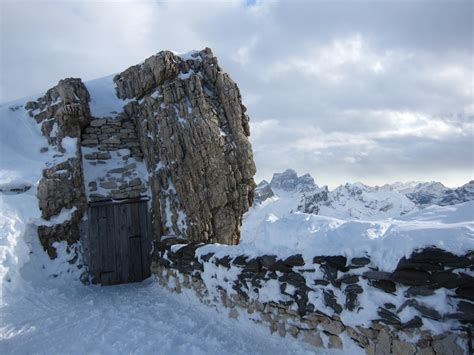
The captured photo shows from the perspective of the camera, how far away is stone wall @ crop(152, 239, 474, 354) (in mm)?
3602

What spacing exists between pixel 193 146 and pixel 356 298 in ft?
26.9

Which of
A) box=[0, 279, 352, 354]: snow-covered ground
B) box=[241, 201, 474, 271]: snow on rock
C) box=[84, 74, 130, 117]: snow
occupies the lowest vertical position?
box=[0, 279, 352, 354]: snow-covered ground

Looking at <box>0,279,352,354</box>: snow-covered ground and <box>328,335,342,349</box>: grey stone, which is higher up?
<box>328,335,342,349</box>: grey stone

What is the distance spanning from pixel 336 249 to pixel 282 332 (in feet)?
5.56

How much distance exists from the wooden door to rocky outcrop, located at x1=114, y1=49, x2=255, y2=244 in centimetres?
60

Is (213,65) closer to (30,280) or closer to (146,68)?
(146,68)

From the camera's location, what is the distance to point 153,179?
1180 cm

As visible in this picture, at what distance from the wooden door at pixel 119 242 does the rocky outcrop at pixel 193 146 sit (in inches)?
23.7

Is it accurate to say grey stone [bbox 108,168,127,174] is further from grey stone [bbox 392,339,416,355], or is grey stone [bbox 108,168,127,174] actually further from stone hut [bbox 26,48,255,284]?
grey stone [bbox 392,339,416,355]

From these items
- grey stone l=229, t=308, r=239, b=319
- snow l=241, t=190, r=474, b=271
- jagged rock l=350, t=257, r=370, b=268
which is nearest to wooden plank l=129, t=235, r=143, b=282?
grey stone l=229, t=308, r=239, b=319

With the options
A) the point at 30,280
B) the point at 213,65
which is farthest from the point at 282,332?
the point at 213,65

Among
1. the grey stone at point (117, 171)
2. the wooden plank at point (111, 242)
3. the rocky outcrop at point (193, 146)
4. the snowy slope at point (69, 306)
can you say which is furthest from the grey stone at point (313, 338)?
the grey stone at point (117, 171)

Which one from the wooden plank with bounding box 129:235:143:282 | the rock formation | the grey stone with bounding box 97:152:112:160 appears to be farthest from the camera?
the grey stone with bounding box 97:152:112:160

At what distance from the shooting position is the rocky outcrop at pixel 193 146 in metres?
11.5
